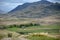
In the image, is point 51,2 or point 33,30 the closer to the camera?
point 33,30

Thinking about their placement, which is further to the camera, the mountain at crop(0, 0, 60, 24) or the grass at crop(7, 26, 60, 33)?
the mountain at crop(0, 0, 60, 24)

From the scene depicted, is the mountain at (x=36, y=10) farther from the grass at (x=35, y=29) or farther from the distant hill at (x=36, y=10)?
the grass at (x=35, y=29)

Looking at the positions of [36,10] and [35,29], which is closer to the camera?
[35,29]

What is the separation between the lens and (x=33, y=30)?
5.24 m

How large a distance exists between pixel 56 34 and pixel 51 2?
1.12m

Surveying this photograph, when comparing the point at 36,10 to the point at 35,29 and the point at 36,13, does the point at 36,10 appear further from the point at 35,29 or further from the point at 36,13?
the point at 35,29

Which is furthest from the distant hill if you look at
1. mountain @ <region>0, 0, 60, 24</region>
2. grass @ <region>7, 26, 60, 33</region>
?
grass @ <region>7, 26, 60, 33</region>

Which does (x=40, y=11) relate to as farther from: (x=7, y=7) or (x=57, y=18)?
(x=7, y=7)

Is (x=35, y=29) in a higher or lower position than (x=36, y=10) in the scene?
lower

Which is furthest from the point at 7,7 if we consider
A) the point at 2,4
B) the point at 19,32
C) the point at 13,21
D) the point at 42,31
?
the point at 42,31

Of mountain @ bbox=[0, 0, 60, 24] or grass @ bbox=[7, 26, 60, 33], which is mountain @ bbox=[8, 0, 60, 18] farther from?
grass @ bbox=[7, 26, 60, 33]

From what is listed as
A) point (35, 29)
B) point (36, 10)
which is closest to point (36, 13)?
point (36, 10)

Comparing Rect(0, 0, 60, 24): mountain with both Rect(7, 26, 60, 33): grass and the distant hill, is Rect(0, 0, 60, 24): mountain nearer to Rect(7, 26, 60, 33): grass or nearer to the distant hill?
the distant hill

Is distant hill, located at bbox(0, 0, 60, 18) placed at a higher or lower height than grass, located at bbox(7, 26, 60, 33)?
higher
